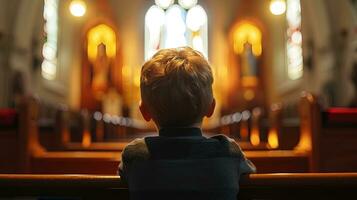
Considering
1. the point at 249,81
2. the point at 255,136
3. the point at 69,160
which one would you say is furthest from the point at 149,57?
the point at 249,81

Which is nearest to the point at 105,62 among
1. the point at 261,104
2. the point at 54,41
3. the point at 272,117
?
the point at 54,41

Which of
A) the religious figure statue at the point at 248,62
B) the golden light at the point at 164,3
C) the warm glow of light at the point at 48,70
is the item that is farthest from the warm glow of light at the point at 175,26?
the warm glow of light at the point at 48,70

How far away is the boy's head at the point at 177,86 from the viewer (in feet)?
3.78

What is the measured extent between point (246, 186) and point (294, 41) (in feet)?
32.1

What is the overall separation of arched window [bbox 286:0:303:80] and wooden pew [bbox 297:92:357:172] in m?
6.49

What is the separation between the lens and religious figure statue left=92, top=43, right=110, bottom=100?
12.4 metres

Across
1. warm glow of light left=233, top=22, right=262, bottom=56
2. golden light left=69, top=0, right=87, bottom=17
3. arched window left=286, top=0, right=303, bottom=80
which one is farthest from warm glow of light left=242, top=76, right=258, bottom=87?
golden light left=69, top=0, right=87, bottom=17

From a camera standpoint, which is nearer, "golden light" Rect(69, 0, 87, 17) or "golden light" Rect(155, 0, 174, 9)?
"golden light" Rect(69, 0, 87, 17)

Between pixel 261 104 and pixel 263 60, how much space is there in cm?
119

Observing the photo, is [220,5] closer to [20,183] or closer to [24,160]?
[24,160]

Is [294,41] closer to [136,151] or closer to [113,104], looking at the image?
[113,104]

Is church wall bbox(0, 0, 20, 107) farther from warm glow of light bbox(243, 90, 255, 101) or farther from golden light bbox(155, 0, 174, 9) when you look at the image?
warm glow of light bbox(243, 90, 255, 101)

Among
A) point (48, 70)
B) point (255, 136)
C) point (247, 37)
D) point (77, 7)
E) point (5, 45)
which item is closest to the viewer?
point (255, 136)

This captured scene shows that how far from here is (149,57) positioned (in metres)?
1.24
